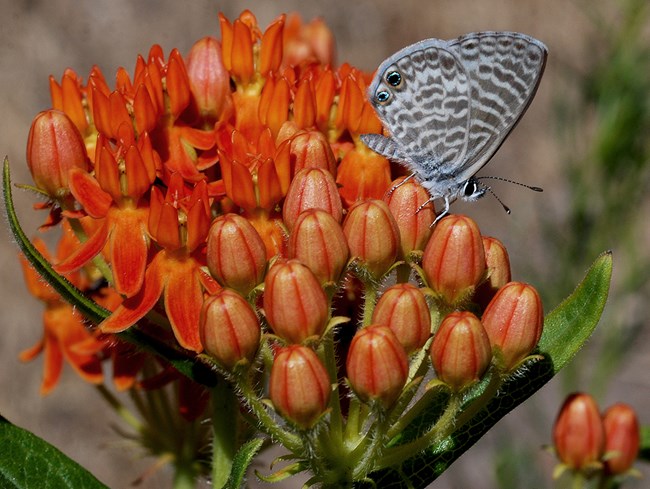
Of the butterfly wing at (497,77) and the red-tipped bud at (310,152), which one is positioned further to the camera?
the butterfly wing at (497,77)

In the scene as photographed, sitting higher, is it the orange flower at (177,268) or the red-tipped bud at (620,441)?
the orange flower at (177,268)

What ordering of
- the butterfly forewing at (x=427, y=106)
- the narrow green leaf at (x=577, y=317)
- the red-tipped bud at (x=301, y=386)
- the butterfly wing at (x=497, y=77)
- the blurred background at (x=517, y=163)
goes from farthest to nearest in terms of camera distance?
1. the blurred background at (x=517, y=163)
2. the butterfly forewing at (x=427, y=106)
3. the butterfly wing at (x=497, y=77)
4. the narrow green leaf at (x=577, y=317)
5. the red-tipped bud at (x=301, y=386)

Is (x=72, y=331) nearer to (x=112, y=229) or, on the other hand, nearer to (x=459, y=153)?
(x=112, y=229)

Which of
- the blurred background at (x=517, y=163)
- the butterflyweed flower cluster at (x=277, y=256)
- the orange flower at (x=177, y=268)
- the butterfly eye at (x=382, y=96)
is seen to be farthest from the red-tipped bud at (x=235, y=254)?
the blurred background at (x=517, y=163)

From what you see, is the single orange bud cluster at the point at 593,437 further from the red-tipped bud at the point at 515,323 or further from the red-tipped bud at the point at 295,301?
the red-tipped bud at the point at 295,301

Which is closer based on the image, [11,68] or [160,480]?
[160,480]

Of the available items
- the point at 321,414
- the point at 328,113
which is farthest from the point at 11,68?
the point at 321,414

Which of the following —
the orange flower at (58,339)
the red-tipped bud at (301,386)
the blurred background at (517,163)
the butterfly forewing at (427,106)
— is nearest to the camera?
the red-tipped bud at (301,386)

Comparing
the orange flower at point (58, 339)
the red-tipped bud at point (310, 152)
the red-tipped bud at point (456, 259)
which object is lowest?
the orange flower at point (58, 339)
